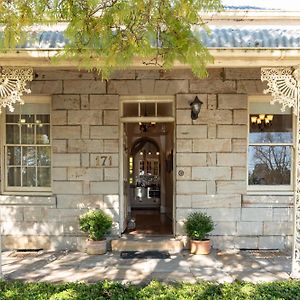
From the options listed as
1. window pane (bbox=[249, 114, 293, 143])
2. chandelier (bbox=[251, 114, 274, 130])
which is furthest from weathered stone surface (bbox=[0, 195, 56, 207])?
chandelier (bbox=[251, 114, 274, 130])

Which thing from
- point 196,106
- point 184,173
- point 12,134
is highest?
point 196,106

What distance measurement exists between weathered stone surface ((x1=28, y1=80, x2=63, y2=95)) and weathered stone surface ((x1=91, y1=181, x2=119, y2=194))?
191 centimetres

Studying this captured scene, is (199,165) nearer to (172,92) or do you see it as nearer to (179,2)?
(172,92)

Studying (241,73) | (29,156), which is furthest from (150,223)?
(241,73)

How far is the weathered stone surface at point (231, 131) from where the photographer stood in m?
6.66

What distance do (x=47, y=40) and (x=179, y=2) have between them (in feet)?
7.36

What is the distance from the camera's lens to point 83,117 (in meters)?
6.68

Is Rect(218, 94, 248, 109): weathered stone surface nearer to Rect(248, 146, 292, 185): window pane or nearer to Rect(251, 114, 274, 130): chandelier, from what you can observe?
Rect(251, 114, 274, 130): chandelier

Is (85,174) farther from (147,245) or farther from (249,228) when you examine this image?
(249,228)

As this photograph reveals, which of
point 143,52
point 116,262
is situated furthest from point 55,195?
point 143,52

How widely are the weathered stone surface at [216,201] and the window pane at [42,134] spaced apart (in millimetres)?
3106

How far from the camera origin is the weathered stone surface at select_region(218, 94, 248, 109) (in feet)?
21.8

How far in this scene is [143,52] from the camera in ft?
12.6

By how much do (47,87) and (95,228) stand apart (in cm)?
280
